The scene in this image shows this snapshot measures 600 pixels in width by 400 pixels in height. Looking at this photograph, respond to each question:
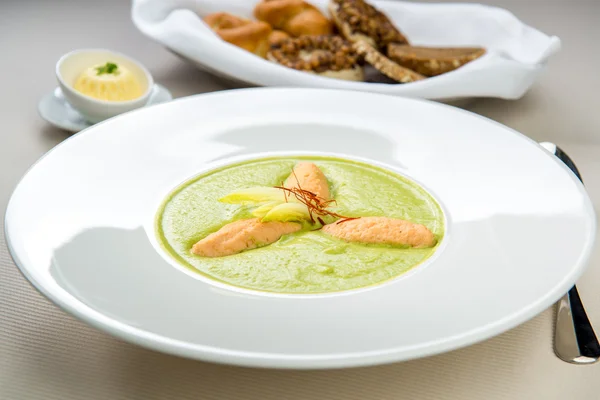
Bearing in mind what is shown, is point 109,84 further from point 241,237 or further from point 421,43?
point 421,43

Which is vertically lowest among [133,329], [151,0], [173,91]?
[173,91]

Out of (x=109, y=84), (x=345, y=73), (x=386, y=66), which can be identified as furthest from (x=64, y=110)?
(x=386, y=66)

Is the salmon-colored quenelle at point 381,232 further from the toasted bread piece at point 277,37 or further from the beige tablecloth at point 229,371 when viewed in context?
the toasted bread piece at point 277,37

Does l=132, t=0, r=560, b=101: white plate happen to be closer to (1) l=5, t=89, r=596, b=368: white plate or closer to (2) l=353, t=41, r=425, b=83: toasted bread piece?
(2) l=353, t=41, r=425, b=83: toasted bread piece

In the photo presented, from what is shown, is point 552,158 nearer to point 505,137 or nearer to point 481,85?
point 505,137

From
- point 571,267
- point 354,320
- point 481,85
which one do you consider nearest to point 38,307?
point 354,320

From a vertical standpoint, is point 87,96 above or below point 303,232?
below

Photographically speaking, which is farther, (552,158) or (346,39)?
(346,39)
